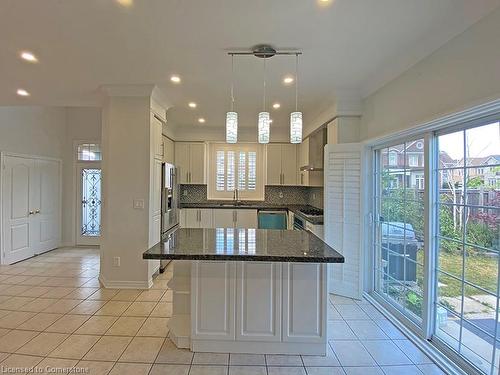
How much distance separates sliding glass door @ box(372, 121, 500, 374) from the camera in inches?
87.2

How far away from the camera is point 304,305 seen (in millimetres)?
2543

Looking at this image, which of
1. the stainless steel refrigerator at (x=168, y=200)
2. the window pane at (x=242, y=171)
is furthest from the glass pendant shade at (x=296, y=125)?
the window pane at (x=242, y=171)

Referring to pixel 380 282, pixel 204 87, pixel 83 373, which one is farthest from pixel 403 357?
pixel 204 87

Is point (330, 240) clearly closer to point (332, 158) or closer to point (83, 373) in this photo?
point (332, 158)

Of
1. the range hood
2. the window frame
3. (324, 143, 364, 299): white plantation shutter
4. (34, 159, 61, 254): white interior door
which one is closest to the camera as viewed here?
(324, 143, 364, 299): white plantation shutter

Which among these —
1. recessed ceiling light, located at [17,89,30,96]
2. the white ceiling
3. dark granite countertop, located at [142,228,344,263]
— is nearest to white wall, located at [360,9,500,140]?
the white ceiling

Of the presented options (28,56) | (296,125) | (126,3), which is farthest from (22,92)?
(296,125)

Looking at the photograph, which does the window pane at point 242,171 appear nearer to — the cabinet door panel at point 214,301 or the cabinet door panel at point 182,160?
the cabinet door panel at point 182,160

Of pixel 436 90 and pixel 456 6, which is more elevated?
pixel 456 6

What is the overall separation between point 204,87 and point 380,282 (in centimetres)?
335

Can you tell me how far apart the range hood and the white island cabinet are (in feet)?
8.96

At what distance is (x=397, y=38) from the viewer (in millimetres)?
2633

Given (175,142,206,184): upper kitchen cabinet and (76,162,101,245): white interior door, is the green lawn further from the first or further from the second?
(76,162,101,245): white interior door

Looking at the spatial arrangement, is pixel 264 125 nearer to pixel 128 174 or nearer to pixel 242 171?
pixel 128 174
